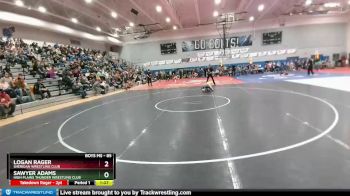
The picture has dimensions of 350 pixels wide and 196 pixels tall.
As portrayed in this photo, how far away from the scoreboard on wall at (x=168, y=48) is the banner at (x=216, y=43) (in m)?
1.47

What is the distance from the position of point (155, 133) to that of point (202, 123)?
58.5 inches

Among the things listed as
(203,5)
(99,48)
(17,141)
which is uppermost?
(203,5)

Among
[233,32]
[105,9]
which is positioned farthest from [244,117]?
[233,32]

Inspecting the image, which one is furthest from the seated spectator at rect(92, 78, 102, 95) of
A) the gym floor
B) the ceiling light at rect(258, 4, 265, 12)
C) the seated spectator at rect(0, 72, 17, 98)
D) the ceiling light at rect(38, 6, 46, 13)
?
the ceiling light at rect(258, 4, 265, 12)

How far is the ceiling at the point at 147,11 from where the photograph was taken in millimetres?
19770

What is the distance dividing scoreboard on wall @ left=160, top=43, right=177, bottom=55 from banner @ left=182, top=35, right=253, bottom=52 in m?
1.47

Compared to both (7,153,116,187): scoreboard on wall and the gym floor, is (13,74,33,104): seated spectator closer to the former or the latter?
the gym floor

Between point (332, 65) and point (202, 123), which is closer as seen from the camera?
point (202, 123)

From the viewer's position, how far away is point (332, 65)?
1304 inches

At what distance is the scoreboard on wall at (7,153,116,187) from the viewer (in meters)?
2.23

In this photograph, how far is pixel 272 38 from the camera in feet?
113

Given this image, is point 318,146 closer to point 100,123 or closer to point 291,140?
point 291,140

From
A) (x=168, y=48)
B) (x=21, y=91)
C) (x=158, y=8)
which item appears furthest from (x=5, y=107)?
(x=168, y=48)

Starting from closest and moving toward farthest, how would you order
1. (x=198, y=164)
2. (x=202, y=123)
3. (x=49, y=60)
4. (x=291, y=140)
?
(x=198, y=164), (x=291, y=140), (x=202, y=123), (x=49, y=60)
